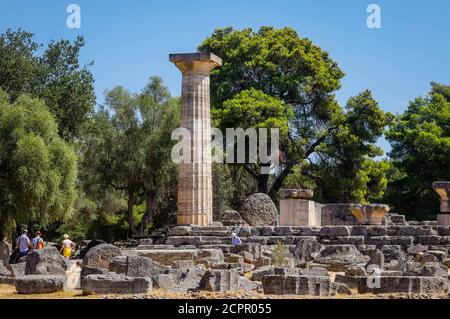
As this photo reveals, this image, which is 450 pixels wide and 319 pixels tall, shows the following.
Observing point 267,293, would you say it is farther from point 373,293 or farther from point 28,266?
point 28,266

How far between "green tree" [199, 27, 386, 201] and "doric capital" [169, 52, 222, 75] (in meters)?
14.4

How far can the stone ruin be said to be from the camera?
1471 cm

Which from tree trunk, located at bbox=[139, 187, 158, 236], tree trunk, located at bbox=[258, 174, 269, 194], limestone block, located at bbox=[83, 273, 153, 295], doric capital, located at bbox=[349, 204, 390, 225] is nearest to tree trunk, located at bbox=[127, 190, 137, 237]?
tree trunk, located at bbox=[139, 187, 158, 236]

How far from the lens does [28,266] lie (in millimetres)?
17859

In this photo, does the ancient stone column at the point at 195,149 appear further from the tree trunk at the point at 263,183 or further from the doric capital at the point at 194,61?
the tree trunk at the point at 263,183

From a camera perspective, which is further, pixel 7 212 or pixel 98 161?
pixel 98 161

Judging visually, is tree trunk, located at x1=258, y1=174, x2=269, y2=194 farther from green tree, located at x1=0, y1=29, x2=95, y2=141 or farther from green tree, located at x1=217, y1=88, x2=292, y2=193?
green tree, located at x1=0, y1=29, x2=95, y2=141

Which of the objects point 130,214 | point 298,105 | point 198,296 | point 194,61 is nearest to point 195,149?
point 194,61

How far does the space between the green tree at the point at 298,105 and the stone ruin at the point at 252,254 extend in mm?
10240

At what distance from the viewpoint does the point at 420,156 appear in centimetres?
4641

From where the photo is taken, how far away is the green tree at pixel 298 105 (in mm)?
44406

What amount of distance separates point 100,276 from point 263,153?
95.4 feet

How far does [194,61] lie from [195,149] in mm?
2750
